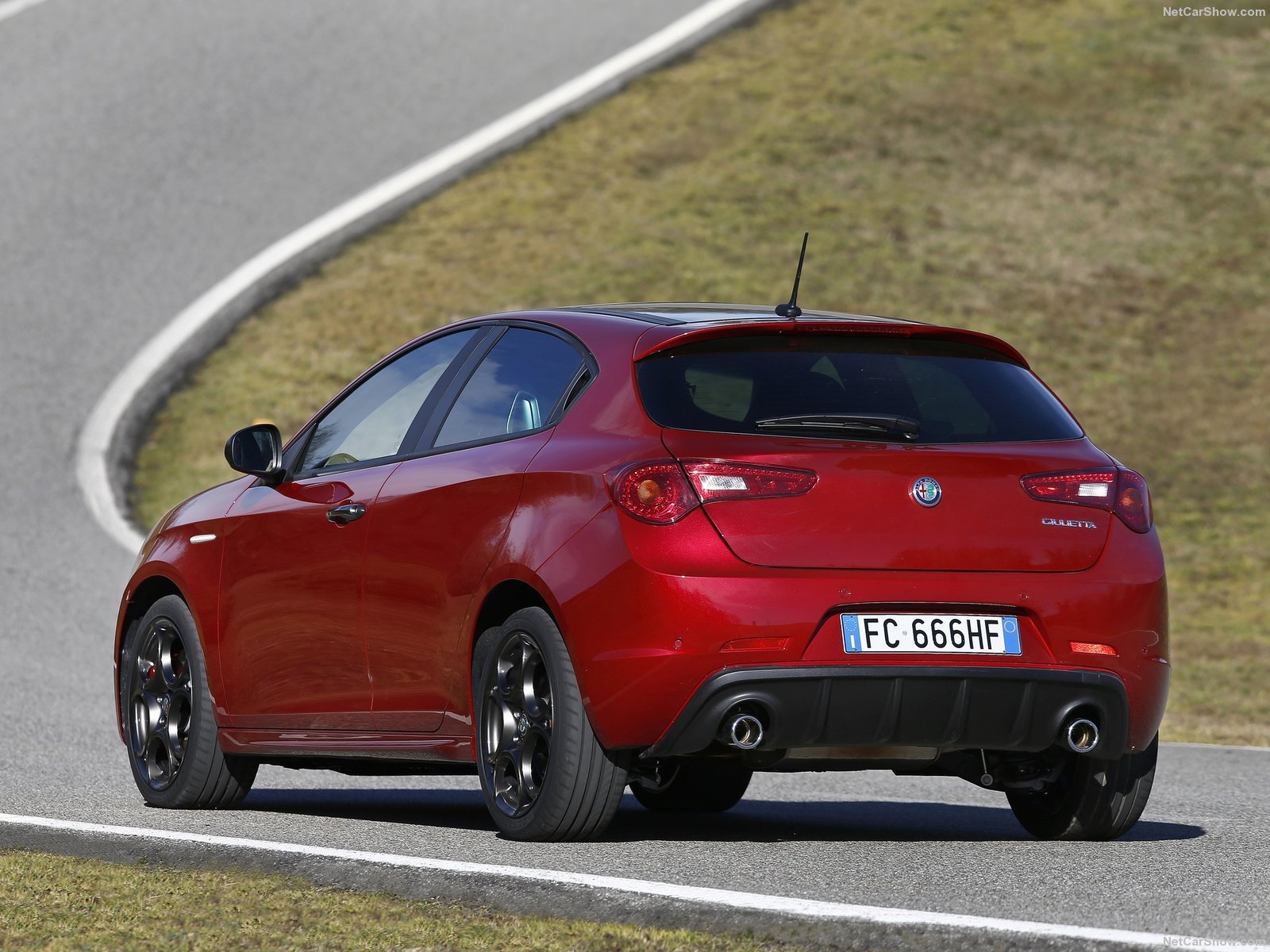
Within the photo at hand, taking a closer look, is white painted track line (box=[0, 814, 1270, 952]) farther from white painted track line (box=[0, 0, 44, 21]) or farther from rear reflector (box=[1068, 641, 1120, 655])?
white painted track line (box=[0, 0, 44, 21])

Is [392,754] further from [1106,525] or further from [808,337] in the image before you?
[1106,525]

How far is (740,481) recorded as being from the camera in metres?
5.67

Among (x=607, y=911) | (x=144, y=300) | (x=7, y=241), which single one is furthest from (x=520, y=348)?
(x=7, y=241)

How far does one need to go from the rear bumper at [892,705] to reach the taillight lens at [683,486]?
489 mm

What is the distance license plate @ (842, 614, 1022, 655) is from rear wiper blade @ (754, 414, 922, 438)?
0.58 m

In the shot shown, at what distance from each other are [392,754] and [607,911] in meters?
1.94

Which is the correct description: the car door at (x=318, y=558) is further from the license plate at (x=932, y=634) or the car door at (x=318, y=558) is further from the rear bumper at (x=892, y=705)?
the license plate at (x=932, y=634)

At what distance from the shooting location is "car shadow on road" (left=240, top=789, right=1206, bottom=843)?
6914 mm

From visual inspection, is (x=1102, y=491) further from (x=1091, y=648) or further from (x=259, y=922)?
(x=259, y=922)

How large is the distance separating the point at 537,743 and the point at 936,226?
67.4 ft

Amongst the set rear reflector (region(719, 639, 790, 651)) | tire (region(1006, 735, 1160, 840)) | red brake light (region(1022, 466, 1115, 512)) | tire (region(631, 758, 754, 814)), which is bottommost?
tire (region(631, 758, 754, 814))

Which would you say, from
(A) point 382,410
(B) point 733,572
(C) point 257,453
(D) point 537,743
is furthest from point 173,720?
(B) point 733,572

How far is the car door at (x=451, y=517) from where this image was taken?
6195 mm

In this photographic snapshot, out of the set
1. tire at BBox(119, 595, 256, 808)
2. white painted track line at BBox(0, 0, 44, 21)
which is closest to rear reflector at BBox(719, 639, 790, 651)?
tire at BBox(119, 595, 256, 808)
